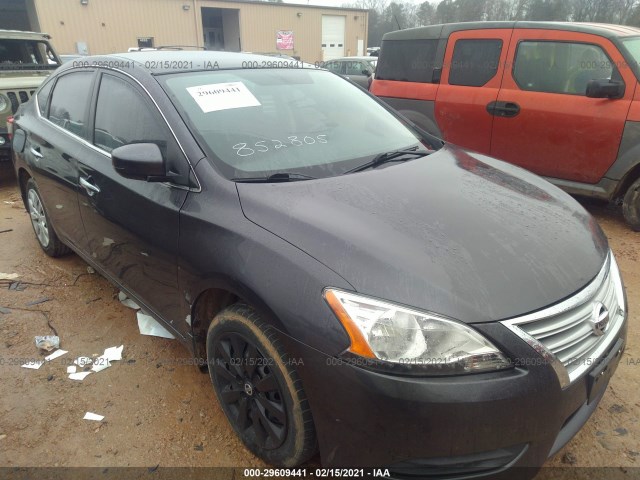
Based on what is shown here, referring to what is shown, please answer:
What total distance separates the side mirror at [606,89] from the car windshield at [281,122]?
2298 millimetres

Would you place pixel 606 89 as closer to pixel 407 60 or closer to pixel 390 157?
pixel 407 60

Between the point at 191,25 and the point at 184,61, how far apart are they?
98.0ft

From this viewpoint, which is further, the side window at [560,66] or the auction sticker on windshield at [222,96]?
the side window at [560,66]

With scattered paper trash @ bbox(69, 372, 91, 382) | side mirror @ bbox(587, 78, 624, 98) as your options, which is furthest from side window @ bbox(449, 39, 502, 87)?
scattered paper trash @ bbox(69, 372, 91, 382)

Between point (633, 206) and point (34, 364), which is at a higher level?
point (633, 206)

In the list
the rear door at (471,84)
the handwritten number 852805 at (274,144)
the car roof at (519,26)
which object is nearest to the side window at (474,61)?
the rear door at (471,84)

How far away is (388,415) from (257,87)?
188cm

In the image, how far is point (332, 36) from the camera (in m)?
36.2

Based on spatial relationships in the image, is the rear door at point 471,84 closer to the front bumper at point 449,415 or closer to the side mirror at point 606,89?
the side mirror at point 606,89

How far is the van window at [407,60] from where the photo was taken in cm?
536

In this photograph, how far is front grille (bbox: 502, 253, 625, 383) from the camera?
A: 147 centimetres

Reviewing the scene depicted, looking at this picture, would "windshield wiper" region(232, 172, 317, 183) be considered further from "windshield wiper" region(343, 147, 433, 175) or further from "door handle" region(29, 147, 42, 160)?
"door handle" region(29, 147, 42, 160)

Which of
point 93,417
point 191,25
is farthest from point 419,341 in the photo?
point 191,25

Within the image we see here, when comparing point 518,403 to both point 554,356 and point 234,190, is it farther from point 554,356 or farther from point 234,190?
point 234,190
